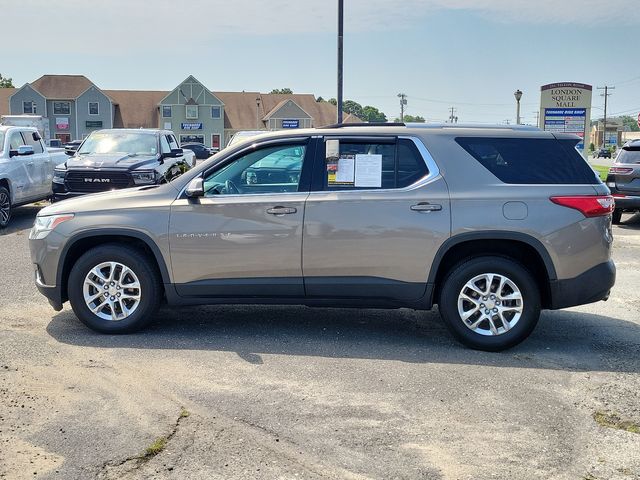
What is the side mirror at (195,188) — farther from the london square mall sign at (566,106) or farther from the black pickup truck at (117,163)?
the london square mall sign at (566,106)

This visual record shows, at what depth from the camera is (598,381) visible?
17.1 feet

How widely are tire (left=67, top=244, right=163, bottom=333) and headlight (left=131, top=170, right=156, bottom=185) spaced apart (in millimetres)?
7157

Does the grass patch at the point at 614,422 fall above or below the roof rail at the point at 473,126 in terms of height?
below

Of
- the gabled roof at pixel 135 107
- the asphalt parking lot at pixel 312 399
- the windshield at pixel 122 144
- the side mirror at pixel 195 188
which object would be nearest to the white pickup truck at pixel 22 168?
the windshield at pixel 122 144

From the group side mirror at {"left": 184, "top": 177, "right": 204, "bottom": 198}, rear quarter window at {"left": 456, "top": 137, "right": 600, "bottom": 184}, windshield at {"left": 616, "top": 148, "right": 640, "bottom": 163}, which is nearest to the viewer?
rear quarter window at {"left": 456, "top": 137, "right": 600, "bottom": 184}

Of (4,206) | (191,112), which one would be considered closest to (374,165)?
(4,206)

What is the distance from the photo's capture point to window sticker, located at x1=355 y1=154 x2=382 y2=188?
600cm

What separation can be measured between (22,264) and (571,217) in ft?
23.6

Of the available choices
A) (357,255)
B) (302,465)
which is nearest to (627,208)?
(357,255)

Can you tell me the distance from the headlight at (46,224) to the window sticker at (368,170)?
2.55 meters

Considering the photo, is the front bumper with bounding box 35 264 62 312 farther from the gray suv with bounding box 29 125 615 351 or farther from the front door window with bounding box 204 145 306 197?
the front door window with bounding box 204 145 306 197

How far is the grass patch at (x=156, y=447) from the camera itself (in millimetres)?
3943

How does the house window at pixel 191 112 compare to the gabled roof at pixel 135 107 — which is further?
the house window at pixel 191 112

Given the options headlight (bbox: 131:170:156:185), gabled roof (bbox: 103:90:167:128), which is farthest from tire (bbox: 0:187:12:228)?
gabled roof (bbox: 103:90:167:128)
